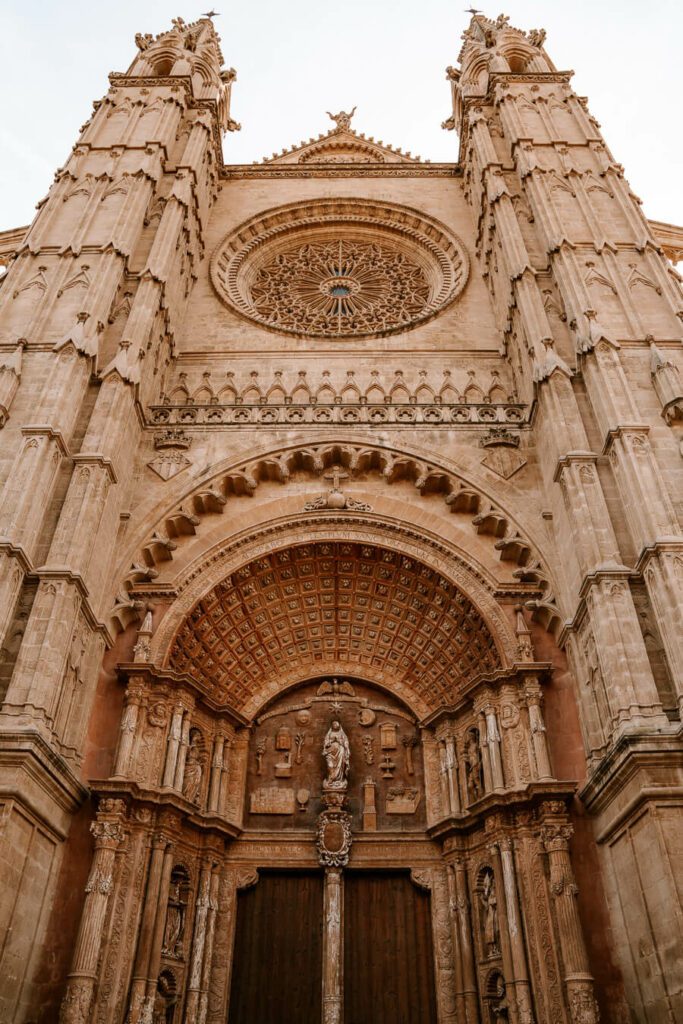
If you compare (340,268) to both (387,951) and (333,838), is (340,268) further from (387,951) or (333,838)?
(387,951)

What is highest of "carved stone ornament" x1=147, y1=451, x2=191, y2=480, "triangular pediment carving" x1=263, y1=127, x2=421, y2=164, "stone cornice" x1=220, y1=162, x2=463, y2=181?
"triangular pediment carving" x1=263, y1=127, x2=421, y2=164

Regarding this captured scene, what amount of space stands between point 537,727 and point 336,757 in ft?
9.99

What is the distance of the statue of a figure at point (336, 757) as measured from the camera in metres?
10.9

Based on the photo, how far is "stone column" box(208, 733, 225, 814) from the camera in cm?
1032

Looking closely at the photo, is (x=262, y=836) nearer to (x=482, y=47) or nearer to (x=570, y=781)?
(x=570, y=781)

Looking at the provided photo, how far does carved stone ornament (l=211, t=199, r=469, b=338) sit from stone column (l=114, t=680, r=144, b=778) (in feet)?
26.6

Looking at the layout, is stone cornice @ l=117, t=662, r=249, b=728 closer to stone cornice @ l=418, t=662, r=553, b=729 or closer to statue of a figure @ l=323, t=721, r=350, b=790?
statue of a figure @ l=323, t=721, r=350, b=790

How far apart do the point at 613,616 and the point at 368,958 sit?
17.5 ft

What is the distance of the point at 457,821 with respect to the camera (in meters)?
9.98

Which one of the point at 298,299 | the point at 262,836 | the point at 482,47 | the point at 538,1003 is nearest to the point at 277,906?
the point at 262,836

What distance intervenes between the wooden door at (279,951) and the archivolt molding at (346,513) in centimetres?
408

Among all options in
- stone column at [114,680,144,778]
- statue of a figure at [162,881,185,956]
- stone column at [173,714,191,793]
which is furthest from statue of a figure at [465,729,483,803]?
stone column at [114,680,144,778]

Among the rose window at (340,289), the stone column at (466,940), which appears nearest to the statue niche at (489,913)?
the stone column at (466,940)

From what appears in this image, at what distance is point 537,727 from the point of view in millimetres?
9500
